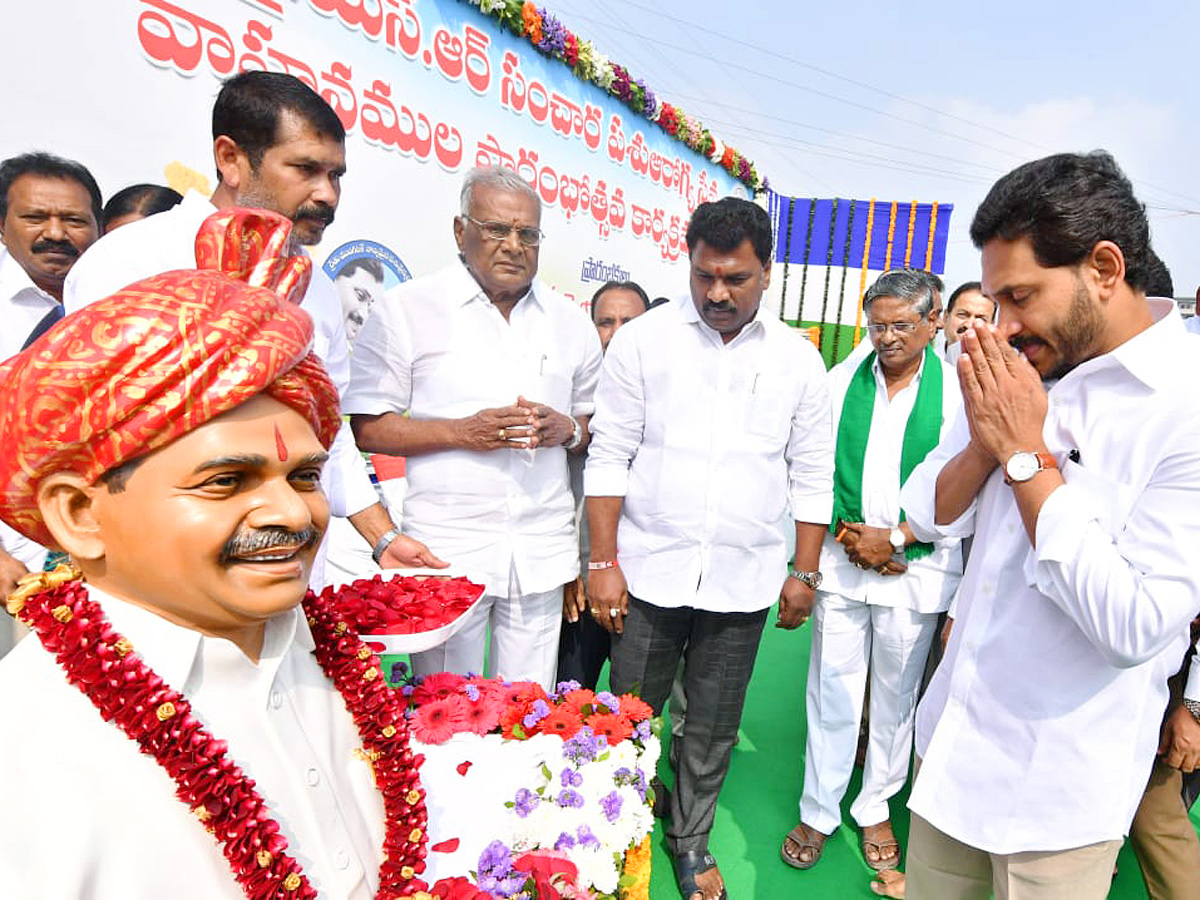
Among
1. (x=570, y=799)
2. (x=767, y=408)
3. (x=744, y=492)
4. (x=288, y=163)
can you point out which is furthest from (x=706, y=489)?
(x=288, y=163)

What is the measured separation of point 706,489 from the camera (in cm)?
249

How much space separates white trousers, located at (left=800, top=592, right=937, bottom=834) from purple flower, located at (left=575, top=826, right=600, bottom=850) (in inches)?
71.5

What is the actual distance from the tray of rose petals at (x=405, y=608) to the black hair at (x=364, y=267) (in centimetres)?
291

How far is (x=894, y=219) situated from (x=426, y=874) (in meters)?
14.4

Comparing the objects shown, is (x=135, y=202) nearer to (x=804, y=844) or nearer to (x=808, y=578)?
(x=808, y=578)

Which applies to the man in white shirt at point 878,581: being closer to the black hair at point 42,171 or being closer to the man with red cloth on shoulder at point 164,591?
the man with red cloth on shoulder at point 164,591

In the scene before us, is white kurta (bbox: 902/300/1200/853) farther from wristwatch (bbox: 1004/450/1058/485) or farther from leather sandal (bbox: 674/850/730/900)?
leather sandal (bbox: 674/850/730/900)

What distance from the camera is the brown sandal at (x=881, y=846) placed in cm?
278

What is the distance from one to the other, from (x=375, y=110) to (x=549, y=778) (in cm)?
402

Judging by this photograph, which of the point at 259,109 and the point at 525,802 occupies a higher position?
the point at 259,109

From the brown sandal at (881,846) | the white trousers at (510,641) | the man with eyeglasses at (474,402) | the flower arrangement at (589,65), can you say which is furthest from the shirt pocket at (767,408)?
the flower arrangement at (589,65)

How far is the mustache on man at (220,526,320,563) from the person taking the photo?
2.89ft

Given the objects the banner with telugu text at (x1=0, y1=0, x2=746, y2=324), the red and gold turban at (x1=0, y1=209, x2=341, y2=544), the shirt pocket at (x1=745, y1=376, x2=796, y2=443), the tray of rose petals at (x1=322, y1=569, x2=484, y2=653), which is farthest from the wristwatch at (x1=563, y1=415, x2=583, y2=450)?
the banner with telugu text at (x1=0, y1=0, x2=746, y2=324)

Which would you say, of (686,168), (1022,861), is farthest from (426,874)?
(686,168)
